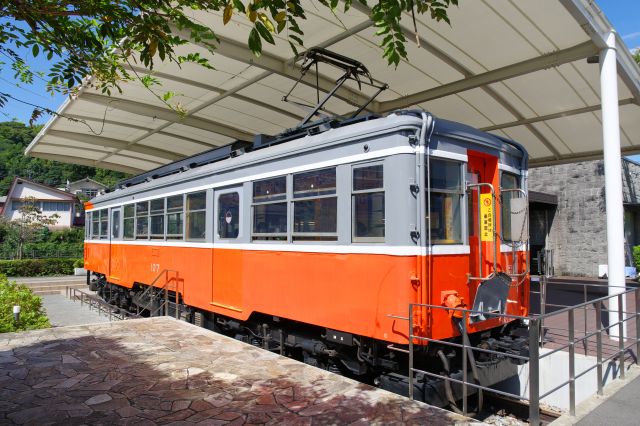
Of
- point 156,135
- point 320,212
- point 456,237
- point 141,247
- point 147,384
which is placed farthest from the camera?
→ point 156,135

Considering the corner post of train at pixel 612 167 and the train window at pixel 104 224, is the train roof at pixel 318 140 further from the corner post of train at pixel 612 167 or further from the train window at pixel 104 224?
the train window at pixel 104 224

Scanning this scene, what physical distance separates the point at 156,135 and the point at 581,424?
13.7 meters

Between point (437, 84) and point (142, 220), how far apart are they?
24.4 feet

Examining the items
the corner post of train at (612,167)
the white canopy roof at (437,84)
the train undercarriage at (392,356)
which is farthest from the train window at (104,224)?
the corner post of train at (612,167)

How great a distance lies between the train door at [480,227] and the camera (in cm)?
552

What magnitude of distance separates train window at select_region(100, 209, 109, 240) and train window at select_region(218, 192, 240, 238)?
700cm

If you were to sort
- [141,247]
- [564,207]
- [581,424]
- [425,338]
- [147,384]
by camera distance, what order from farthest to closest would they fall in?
[564,207] → [141,247] → [147,384] → [425,338] → [581,424]

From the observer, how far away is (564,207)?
20.2 m

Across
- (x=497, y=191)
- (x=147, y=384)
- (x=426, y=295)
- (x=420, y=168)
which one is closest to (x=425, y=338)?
(x=426, y=295)

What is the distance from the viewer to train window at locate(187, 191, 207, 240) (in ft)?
27.2

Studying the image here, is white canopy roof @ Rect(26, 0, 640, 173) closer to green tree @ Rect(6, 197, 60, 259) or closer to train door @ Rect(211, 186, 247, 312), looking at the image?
train door @ Rect(211, 186, 247, 312)

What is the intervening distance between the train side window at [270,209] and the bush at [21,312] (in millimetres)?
4765

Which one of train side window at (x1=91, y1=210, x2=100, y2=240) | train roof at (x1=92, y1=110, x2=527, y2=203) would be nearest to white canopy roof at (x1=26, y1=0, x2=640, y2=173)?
train roof at (x1=92, y1=110, x2=527, y2=203)

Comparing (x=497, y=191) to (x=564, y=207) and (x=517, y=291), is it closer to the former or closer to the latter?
(x=517, y=291)
